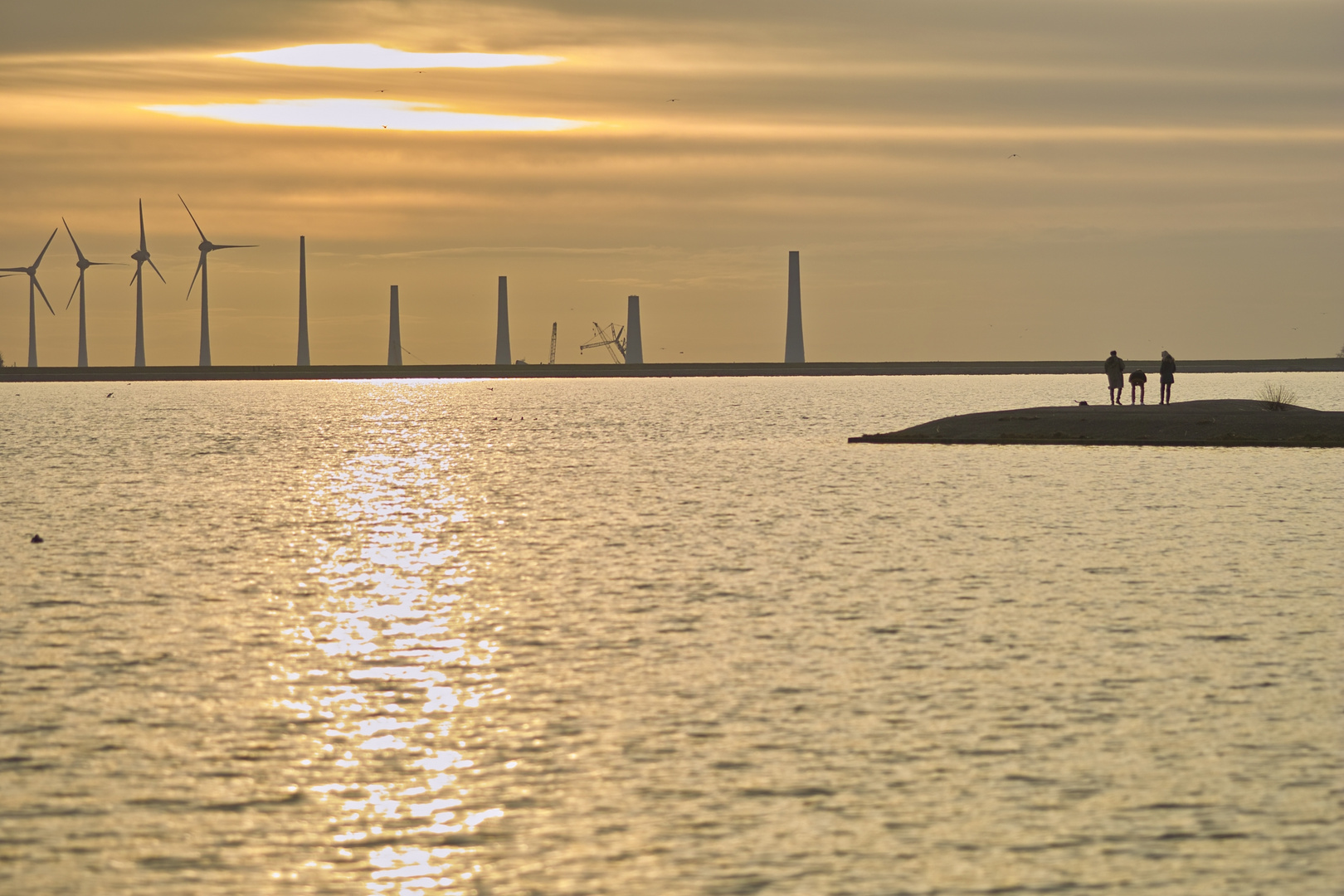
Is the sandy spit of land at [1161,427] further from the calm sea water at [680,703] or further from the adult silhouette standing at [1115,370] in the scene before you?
the calm sea water at [680,703]

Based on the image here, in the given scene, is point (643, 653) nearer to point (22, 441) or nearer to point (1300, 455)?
point (1300, 455)

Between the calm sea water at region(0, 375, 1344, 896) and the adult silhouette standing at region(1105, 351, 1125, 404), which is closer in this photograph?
the calm sea water at region(0, 375, 1344, 896)

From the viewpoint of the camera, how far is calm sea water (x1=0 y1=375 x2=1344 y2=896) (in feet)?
47.1

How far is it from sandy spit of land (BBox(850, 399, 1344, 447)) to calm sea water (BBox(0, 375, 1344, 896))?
29.0 meters

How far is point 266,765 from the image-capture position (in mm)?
17641

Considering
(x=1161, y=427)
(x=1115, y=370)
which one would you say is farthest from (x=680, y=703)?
(x=1115, y=370)

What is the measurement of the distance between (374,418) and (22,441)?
63.5 meters

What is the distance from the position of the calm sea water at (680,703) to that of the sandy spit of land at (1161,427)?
2901 centimetres

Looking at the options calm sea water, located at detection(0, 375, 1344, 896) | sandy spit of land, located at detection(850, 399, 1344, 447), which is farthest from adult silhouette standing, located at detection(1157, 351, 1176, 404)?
calm sea water, located at detection(0, 375, 1344, 896)

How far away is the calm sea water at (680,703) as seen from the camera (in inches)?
566

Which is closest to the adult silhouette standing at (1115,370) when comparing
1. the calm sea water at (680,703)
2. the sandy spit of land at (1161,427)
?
the sandy spit of land at (1161,427)

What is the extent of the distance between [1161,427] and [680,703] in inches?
2417

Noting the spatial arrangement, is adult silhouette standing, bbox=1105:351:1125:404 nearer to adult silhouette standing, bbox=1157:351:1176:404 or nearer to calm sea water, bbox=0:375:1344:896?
adult silhouette standing, bbox=1157:351:1176:404

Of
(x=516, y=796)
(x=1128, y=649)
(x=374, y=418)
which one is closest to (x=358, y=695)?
(x=516, y=796)
